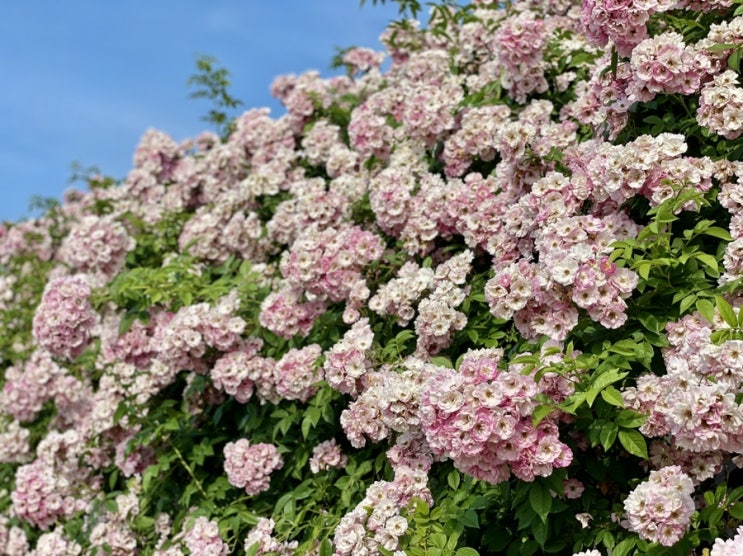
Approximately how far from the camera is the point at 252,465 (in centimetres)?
408

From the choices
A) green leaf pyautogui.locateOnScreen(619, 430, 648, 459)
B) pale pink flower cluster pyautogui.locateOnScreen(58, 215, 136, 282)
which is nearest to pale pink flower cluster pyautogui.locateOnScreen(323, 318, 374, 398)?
green leaf pyautogui.locateOnScreen(619, 430, 648, 459)

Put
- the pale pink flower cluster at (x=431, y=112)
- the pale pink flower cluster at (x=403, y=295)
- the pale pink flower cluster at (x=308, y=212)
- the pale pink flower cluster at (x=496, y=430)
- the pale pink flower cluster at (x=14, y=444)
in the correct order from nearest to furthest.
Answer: the pale pink flower cluster at (x=496, y=430) < the pale pink flower cluster at (x=403, y=295) < the pale pink flower cluster at (x=431, y=112) < the pale pink flower cluster at (x=308, y=212) < the pale pink flower cluster at (x=14, y=444)

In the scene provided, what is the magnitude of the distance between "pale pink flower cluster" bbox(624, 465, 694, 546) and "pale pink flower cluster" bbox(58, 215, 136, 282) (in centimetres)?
374

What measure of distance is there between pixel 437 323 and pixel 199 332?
1.35m

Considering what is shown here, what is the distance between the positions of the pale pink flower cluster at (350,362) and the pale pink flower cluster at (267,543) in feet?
2.11

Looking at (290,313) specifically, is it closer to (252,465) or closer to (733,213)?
(252,465)

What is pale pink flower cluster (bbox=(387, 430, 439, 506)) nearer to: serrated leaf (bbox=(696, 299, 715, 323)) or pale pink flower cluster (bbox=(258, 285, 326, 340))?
pale pink flower cluster (bbox=(258, 285, 326, 340))

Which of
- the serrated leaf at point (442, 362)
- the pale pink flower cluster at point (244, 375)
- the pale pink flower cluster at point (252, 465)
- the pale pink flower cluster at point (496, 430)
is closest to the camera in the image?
the pale pink flower cluster at point (496, 430)

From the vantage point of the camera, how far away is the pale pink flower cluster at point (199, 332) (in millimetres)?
4348

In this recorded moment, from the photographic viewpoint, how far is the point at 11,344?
7242 millimetres

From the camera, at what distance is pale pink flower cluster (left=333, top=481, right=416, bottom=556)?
301 centimetres

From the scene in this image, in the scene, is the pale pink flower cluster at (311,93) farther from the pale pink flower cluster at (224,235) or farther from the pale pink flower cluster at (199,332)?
the pale pink flower cluster at (199,332)

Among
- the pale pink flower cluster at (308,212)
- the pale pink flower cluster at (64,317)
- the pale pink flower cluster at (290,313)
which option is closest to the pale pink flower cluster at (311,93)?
the pale pink flower cluster at (308,212)

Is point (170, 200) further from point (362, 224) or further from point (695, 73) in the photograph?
point (695, 73)
